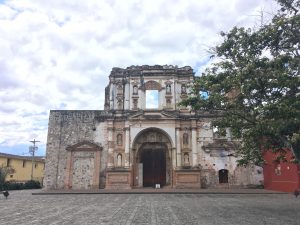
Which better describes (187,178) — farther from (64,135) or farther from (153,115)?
(64,135)

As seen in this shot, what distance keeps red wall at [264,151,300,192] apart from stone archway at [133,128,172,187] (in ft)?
28.7

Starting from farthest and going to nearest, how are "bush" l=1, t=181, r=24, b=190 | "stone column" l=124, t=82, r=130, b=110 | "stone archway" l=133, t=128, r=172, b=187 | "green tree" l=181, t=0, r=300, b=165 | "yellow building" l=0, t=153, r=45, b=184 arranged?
"yellow building" l=0, t=153, r=45, b=184, "bush" l=1, t=181, r=24, b=190, "stone column" l=124, t=82, r=130, b=110, "stone archway" l=133, t=128, r=172, b=187, "green tree" l=181, t=0, r=300, b=165

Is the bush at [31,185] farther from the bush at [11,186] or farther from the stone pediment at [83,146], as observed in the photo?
the stone pediment at [83,146]

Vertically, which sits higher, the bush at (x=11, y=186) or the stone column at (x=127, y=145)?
the stone column at (x=127, y=145)

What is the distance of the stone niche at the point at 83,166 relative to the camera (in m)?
31.3

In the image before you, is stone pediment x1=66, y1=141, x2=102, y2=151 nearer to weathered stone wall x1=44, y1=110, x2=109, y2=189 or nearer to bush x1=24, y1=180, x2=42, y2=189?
weathered stone wall x1=44, y1=110, x2=109, y2=189

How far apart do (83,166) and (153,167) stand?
658 centimetres

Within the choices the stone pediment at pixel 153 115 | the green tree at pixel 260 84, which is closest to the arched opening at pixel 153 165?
the stone pediment at pixel 153 115

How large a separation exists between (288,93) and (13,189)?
31.0m

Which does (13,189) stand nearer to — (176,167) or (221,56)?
(176,167)

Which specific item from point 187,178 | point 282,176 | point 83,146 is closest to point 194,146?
point 187,178

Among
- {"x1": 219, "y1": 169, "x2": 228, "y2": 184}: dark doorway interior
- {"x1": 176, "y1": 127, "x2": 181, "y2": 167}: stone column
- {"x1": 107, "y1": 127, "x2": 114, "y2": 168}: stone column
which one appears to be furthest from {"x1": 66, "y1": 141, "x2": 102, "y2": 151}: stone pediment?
{"x1": 219, "y1": 169, "x2": 228, "y2": 184}: dark doorway interior

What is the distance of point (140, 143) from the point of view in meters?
32.6

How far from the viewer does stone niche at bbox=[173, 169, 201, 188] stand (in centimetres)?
3027
